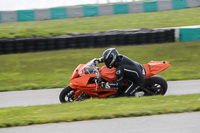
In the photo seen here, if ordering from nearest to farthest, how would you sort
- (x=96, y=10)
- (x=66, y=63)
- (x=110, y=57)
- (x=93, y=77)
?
1. (x=110, y=57)
2. (x=93, y=77)
3. (x=66, y=63)
4. (x=96, y=10)

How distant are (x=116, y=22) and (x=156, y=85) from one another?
15.9 m

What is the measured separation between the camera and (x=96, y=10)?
86.4ft

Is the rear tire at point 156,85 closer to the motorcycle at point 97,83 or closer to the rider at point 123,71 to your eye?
the motorcycle at point 97,83

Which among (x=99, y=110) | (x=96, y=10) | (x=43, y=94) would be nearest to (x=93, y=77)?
(x=99, y=110)

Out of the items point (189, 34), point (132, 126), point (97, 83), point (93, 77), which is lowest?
point (132, 126)

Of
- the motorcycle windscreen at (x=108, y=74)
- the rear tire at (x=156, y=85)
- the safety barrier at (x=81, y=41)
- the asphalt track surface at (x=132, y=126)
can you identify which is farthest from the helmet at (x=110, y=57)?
the safety barrier at (x=81, y=41)

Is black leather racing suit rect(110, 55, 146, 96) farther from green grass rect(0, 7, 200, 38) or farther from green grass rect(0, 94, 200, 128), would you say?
green grass rect(0, 7, 200, 38)

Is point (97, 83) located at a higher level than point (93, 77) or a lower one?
lower

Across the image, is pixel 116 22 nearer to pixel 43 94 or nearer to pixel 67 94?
pixel 43 94

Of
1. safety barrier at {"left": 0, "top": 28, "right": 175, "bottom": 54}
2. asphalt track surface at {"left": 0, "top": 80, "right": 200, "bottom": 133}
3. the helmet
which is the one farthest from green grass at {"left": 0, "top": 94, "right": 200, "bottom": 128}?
safety barrier at {"left": 0, "top": 28, "right": 175, "bottom": 54}

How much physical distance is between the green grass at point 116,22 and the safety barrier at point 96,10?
2.68ft

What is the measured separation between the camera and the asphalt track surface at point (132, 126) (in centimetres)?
507

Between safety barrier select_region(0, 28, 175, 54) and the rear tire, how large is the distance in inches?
279

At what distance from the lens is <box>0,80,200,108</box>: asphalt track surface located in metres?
8.20
